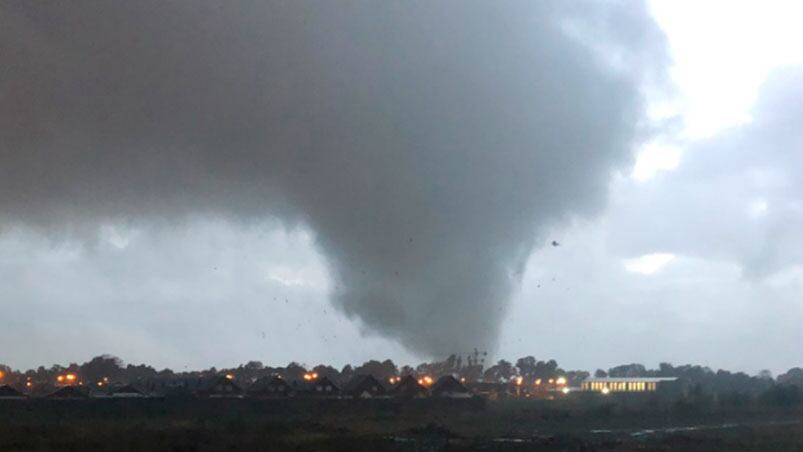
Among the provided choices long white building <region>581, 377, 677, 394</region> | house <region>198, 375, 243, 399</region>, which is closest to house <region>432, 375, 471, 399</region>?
house <region>198, 375, 243, 399</region>

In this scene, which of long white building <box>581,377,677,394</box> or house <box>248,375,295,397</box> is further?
long white building <box>581,377,677,394</box>

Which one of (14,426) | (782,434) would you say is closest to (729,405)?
(782,434)

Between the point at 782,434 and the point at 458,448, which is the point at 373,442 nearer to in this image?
the point at 458,448

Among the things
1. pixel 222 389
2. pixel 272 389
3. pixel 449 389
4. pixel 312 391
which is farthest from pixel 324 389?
pixel 449 389

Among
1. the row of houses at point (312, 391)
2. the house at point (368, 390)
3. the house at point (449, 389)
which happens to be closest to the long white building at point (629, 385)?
the house at point (449, 389)

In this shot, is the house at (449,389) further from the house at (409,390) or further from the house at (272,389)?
the house at (272,389)

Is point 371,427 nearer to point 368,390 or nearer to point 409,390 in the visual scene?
point 409,390

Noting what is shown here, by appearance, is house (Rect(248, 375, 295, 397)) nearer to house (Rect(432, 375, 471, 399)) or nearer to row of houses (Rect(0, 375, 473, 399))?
row of houses (Rect(0, 375, 473, 399))
